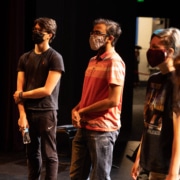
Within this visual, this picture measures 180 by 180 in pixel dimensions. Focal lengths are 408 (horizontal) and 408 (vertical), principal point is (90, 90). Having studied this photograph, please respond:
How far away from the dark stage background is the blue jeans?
239cm

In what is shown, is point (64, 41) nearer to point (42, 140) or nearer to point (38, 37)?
point (38, 37)

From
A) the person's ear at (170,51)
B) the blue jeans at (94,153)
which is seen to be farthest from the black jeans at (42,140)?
the person's ear at (170,51)

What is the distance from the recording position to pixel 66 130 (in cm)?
447

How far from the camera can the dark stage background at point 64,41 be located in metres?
4.74

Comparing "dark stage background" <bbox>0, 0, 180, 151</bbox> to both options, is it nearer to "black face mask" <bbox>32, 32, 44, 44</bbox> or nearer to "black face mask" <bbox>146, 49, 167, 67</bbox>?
"black face mask" <bbox>32, 32, 44, 44</bbox>

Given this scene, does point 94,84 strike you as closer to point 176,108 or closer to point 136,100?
point 176,108

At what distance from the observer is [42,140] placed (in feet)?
9.91

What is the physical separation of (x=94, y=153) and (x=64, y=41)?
2.77m

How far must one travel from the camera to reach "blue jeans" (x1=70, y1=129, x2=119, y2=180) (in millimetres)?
2484

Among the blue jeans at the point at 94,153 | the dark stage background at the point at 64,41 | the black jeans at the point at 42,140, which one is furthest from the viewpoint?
the dark stage background at the point at 64,41

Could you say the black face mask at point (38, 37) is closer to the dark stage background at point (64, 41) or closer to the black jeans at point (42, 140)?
the black jeans at point (42, 140)

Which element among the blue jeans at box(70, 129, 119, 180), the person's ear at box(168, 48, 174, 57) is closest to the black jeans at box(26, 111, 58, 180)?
the blue jeans at box(70, 129, 119, 180)

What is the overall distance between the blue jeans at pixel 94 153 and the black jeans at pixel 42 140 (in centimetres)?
43

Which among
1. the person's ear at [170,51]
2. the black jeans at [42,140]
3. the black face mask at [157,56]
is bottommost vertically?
the black jeans at [42,140]
